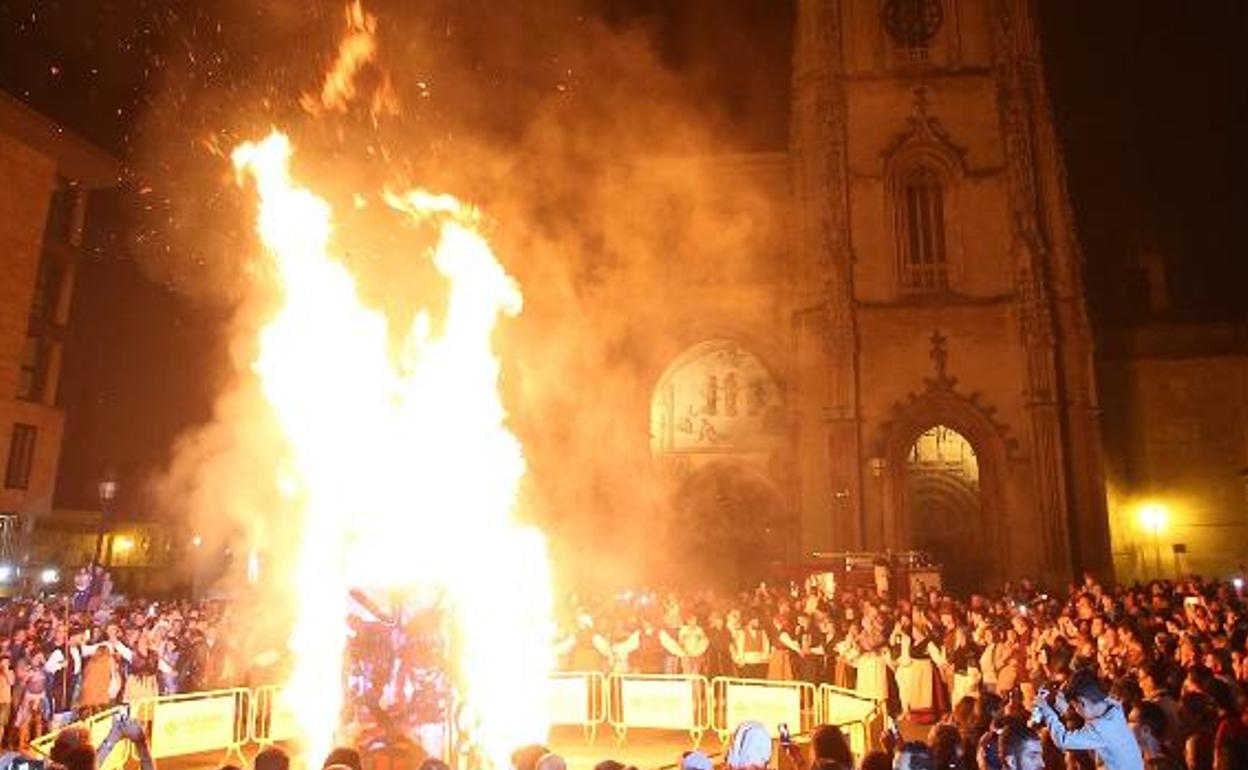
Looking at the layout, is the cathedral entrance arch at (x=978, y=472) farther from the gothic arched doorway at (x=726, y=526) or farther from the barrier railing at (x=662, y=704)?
the barrier railing at (x=662, y=704)

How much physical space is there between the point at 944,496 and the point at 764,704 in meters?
19.7

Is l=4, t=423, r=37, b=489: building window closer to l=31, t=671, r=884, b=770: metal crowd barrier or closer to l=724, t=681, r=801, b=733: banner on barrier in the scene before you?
l=31, t=671, r=884, b=770: metal crowd barrier

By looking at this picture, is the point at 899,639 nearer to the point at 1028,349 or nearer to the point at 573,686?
the point at 573,686

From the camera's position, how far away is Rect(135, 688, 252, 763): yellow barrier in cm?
1127

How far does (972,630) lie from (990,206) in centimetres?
1627

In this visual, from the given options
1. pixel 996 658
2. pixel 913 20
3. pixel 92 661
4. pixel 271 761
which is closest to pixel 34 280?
Result: pixel 92 661

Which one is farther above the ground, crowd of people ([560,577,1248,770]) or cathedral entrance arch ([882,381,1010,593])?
cathedral entrance arch ([882,381,1010,593])

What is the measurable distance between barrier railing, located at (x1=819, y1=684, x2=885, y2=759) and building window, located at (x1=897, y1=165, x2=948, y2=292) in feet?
58.9

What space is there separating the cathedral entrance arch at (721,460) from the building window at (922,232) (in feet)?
20.9

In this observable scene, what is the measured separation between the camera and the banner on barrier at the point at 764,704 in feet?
40.1

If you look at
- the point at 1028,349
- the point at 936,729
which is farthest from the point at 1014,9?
the point at 936,729

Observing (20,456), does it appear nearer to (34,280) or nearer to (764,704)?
(34,280)

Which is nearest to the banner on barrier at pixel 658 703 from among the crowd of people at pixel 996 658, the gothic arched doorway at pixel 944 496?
the crowd of people at pixel 996 658

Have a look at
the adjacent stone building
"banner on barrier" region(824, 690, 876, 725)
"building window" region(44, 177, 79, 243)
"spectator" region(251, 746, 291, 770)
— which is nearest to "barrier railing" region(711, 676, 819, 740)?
"banner on barrier" region(824, 690, 876, 725)
